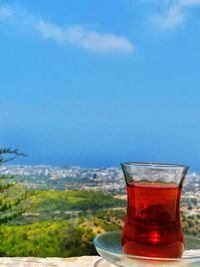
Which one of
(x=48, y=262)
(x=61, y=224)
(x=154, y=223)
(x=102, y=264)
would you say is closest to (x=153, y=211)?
(x=154, y=223)

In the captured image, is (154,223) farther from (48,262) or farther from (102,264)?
(48,262)

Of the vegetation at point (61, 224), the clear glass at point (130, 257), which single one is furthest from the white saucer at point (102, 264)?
the vegetation at point (61, 224)

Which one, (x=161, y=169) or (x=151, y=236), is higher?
(x=161, y=169)

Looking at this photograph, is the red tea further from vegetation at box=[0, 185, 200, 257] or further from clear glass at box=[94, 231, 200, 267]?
vegetation at box=[0, 185, 200, 257]

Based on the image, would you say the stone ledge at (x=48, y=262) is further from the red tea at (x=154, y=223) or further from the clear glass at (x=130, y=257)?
the red tea at (x=154, y=223)

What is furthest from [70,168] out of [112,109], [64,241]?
[112,109]

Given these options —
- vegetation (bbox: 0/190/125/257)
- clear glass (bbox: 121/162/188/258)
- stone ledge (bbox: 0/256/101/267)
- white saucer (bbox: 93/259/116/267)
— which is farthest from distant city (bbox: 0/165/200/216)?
A: clear glass (bbox: 121/162/188/258)

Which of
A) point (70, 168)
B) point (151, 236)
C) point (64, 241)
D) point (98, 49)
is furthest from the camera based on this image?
point (98, 49)

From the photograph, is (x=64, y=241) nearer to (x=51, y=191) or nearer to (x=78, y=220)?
(x=78, y=220)
